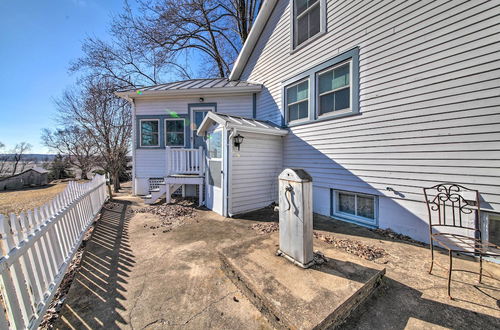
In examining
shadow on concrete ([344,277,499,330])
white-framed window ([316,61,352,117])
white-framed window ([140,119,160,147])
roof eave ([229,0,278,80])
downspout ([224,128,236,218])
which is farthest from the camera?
white-framed window ([140,119,160,147])

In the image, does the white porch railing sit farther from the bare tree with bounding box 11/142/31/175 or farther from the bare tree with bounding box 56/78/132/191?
the bare tree with bounding box 11/142/31/175

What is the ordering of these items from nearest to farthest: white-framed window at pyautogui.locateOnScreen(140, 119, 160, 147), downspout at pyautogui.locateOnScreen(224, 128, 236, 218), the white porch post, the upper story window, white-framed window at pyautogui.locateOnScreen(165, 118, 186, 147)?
downspout at pyautogui.locateOnScreen(224, 128, 236, 218) → the upper story window → the white porch post → white-framed window at pyautogui.locateOnScreen(165, 118, 186, 147) → white-framed window at pyautogui.locateOnScreen(140, 119, 160, 147)

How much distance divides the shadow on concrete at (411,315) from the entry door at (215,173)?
390 centimetres

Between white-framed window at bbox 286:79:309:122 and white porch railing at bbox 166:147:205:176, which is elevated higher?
white-framed window at bbox 286:79:309:122

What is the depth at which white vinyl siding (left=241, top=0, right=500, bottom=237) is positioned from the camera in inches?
112

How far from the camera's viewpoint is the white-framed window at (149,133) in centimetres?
812

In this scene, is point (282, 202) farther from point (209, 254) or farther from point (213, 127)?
point (213, 127)

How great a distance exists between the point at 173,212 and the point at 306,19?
7.09 metres

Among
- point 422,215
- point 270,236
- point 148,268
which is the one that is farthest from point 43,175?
point 422,215

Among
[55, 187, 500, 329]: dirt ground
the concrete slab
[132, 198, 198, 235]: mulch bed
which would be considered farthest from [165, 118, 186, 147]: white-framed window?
the concrete slab

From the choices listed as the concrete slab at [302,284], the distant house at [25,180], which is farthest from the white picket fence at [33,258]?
the distant house at [25,180]

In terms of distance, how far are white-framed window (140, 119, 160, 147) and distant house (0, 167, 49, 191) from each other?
15.0 metres

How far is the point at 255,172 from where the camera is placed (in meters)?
5.61

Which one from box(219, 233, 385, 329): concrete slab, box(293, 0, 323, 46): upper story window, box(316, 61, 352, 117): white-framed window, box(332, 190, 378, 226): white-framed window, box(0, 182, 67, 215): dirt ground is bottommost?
box(0, 182, 67, 215): dirt ground
